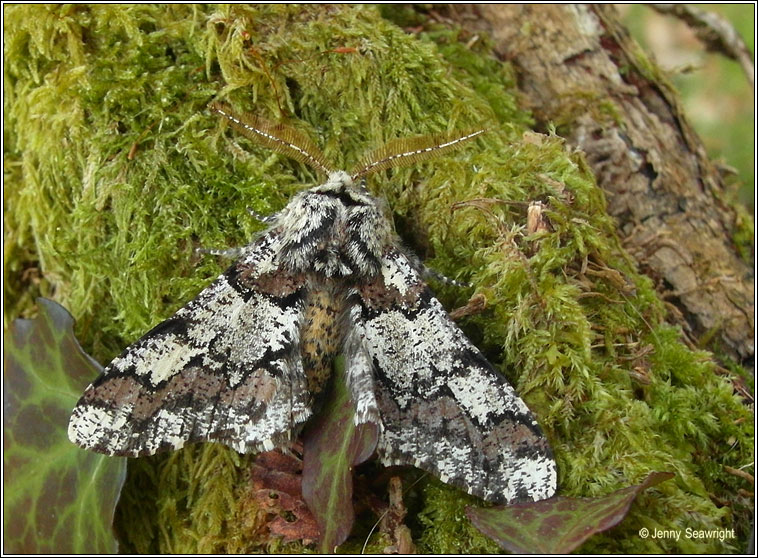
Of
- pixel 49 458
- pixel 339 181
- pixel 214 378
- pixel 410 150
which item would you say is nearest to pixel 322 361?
pixel 214 378

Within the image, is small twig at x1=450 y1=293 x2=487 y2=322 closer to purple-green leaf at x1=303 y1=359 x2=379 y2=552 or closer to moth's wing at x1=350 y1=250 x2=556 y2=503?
moth's wing at x1=350 y1=250 x2=556 y2=503

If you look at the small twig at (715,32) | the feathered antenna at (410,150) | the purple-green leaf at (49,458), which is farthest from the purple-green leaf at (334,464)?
the small twig at (715,32)

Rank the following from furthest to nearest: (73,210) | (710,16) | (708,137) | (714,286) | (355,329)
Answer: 1. (708,137)
2. (710,16)
3. (714,286)
4. (73,210)
5. (355,329)

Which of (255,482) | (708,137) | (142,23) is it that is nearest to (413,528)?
(255,482)

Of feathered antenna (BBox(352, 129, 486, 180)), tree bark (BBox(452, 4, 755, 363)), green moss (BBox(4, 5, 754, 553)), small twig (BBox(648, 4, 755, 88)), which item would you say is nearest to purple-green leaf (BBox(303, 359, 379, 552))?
green moss (BBox(4, 5, 754, 553))

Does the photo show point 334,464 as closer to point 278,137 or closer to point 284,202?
point 284,202

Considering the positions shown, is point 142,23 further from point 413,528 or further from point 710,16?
point 710,16
